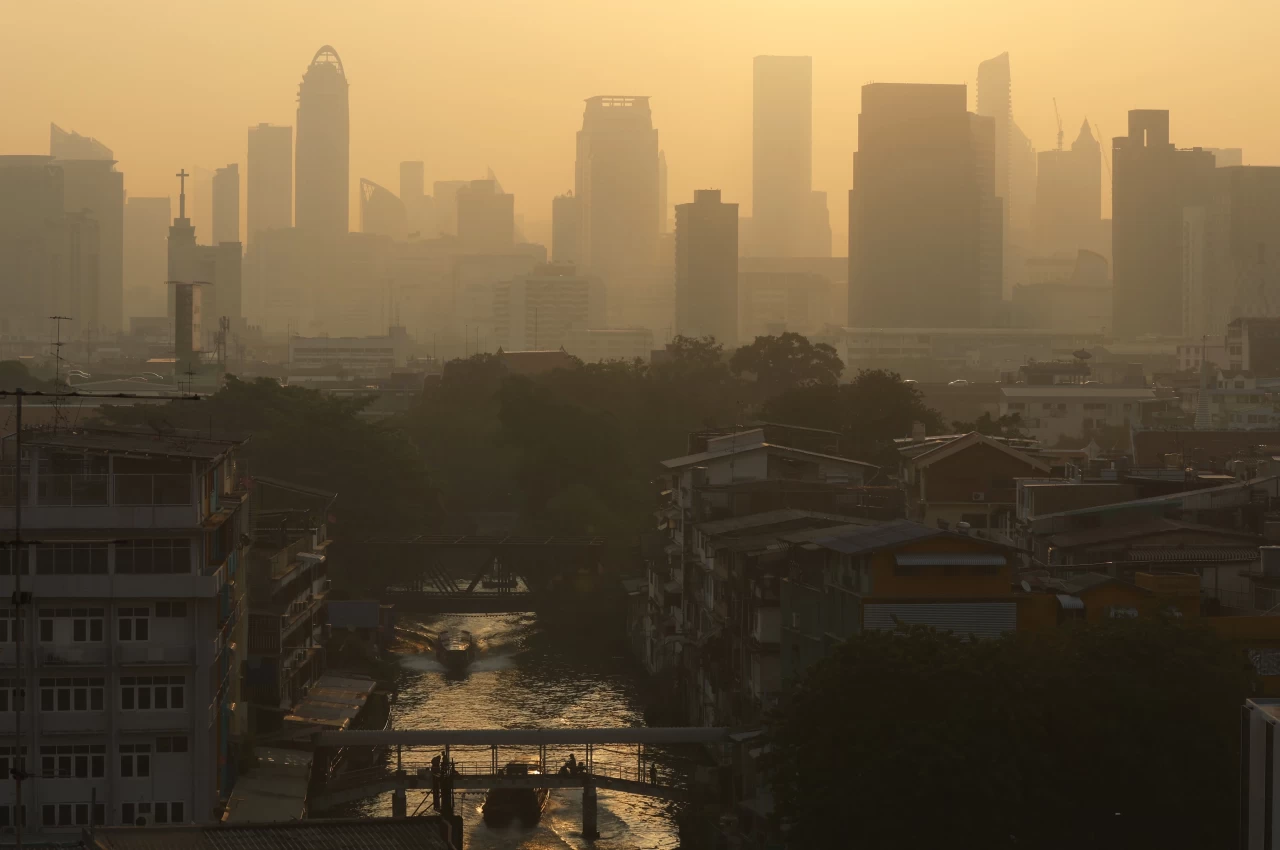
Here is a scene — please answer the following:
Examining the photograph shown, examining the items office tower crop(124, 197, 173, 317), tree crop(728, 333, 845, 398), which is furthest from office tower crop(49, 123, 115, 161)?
tree crop(728, 333, 845, 398)

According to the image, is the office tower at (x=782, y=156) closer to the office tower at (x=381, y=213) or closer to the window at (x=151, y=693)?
the office tower at (x=381, y=213)

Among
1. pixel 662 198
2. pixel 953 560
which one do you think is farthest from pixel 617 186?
pixel 953 560

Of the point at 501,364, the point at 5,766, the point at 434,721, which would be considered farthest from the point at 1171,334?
the point at 5,766

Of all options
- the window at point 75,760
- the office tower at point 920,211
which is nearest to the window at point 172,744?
the window at point 75,760

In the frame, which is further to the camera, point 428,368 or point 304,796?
point 428,368

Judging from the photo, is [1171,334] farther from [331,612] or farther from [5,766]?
[5,766]

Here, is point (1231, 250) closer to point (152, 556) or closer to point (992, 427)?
point (992, 427)
